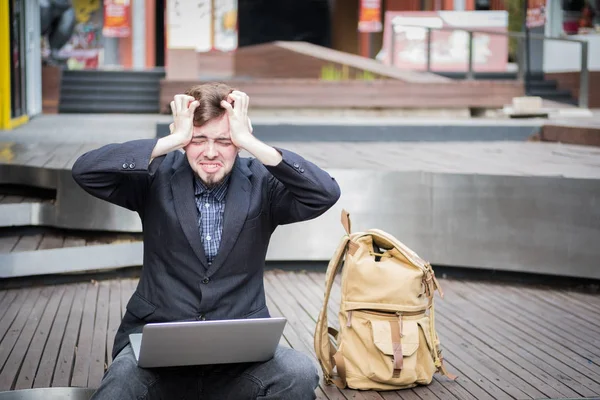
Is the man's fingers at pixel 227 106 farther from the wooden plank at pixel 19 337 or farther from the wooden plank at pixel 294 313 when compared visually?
the wooden plank at pixel 294 313

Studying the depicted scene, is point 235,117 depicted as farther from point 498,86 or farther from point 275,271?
point 498,86

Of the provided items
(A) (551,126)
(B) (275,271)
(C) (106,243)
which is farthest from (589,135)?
(C) (106,243)

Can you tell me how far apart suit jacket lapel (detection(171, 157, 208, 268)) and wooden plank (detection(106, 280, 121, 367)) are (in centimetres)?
138

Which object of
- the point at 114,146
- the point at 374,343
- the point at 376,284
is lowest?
the point at 374,343

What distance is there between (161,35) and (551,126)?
13.5 meters

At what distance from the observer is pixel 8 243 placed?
5.43 meters

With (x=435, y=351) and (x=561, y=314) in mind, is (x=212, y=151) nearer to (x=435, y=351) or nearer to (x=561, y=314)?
(x=435, y=351)

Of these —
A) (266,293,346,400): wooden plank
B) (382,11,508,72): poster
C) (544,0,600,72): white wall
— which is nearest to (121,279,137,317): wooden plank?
(266,293,346,400): wooden plank

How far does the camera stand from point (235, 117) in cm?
259

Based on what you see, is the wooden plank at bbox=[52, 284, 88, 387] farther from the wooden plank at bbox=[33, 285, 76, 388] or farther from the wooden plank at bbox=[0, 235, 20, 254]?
the wooden plank at bbox=[0, 235, 20, 254]

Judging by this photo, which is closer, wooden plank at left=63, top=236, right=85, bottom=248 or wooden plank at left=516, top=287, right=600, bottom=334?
wooden plank at left=516, top=287, right=600, bottom=334

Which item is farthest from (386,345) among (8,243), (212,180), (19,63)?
(19,63)

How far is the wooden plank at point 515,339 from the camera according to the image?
375 cm

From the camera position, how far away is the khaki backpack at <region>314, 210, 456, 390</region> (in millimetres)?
3410
